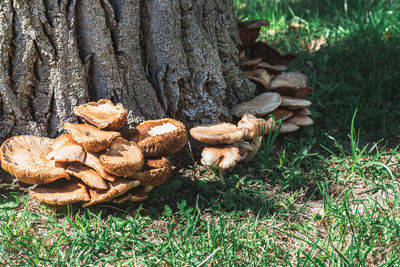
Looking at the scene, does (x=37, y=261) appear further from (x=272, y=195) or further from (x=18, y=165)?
(x=272, y=195)

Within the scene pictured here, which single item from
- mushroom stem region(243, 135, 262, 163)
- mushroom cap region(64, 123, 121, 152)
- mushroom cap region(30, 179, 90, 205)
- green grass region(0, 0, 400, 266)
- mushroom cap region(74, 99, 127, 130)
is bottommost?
green grass region(0, 0, 400, 266)

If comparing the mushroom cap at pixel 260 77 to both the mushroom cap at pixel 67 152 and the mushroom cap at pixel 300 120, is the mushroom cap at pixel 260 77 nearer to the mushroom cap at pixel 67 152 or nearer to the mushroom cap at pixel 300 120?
the mushroom cap at pixel 300 120

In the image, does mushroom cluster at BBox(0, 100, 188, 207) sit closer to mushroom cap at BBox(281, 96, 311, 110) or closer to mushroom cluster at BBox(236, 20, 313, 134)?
mushroom cluster at BBox(236, 20, 313, 134)

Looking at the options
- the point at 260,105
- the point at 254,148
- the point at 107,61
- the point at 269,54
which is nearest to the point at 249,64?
→ the point at 269,54

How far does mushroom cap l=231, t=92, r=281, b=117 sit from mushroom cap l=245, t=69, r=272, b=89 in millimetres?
185

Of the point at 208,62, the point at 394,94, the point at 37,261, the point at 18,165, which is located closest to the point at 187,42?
the point at 208,62

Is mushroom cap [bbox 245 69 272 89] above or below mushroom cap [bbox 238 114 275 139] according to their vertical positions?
above

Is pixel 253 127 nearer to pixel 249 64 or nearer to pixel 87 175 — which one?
pixel 249 64

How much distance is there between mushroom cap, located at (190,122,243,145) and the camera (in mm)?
2838

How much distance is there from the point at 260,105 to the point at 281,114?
0.25 m

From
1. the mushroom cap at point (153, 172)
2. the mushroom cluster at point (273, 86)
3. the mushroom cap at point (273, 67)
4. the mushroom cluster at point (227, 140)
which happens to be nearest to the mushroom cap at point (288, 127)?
the mushroom cluster at point (273, 86)

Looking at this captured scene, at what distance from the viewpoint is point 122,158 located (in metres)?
2.46

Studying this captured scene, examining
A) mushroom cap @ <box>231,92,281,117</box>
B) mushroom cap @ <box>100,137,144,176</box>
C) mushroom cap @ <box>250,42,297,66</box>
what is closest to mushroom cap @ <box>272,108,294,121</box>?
mushroom cap @ <box>231,92,281,117</box>

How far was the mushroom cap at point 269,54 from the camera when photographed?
13.8 ft
